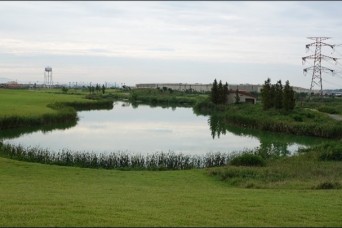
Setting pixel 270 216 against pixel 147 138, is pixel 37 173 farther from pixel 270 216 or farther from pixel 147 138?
pixel 147 138

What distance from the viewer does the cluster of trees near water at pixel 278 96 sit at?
5138cm

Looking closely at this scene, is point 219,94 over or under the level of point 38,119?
over

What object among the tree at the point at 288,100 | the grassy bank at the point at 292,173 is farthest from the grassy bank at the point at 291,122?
A: the grassy bank at the point at 292,173

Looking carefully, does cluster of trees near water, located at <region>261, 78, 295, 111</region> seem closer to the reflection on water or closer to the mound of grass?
the reflection on water

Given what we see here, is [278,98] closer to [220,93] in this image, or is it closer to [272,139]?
[272,139]

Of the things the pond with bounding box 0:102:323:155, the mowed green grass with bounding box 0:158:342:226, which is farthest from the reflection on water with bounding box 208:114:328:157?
the mowed green grass with bounding box 0:158:342:226

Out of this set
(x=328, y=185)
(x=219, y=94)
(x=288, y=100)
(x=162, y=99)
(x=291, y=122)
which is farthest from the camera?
(x=162, y=99)

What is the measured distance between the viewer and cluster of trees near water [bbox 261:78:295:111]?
51375 millimetres

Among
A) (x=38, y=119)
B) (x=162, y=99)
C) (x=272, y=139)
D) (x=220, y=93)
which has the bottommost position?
(x=272, y=139)

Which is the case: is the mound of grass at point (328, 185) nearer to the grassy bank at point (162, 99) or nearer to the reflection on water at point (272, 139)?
the reflection on water at point (272, 139)

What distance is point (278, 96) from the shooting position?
5409 centimetres

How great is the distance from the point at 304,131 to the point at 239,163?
22.0 meters

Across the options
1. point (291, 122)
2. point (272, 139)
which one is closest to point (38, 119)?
point (272, 139)

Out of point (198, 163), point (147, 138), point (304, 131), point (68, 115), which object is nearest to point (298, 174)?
point (198, 163)
